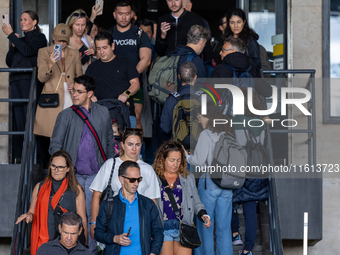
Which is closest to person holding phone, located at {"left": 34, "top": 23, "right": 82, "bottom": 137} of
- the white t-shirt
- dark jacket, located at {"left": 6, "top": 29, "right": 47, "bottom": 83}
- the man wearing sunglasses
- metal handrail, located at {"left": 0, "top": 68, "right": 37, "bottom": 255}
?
metal handrail, located at {"left": 0, "top": 68, "right": 37, "bottom": 255}

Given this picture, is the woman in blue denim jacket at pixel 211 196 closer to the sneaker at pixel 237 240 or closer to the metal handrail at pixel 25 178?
the sneaker at pixel 237 240

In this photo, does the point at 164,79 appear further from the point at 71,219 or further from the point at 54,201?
the point at 71,219

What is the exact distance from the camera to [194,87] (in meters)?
6.45

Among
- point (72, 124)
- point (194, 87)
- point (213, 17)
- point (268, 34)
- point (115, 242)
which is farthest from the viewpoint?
point (213, 17)

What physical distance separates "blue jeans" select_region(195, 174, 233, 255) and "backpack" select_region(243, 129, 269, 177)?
484mm

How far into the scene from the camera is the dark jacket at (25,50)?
7.25 m

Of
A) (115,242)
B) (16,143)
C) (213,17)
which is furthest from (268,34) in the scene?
(213,17)

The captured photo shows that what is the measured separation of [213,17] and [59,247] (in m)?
12.0

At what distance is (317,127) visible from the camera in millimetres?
8617

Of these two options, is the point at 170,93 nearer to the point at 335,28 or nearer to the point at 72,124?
the point at 72,124

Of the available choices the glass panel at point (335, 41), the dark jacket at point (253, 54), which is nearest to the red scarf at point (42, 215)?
the dark jacket at point (253, 54)

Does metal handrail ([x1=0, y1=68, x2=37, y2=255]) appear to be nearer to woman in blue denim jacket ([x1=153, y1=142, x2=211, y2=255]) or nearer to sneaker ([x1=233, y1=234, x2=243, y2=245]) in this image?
woman in blue denim jacket ([x1=153, y1=142, x2=211, y2=255])

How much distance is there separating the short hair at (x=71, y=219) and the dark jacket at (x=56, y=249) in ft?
0.54

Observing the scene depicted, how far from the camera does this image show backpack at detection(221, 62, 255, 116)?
6445mm
